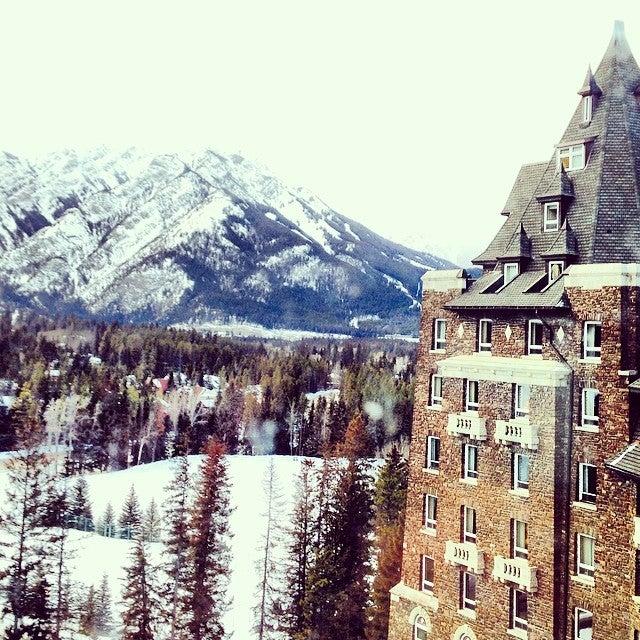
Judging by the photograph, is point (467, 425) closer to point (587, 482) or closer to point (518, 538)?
point (518, 538)

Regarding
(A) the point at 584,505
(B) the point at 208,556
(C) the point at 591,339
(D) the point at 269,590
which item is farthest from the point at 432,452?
(D) the point at 269,590

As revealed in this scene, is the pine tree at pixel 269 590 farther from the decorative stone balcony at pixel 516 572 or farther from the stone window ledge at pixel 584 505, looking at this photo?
the stone window ledge at pixel 584 505

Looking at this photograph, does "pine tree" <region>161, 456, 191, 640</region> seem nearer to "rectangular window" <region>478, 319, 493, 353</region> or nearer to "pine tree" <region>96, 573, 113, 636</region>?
"pine tree" <region>96, 573, 113, 636</region>

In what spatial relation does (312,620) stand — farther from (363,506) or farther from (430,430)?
(430,430)

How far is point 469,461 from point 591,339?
6338 mm

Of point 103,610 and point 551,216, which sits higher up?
point 551,216

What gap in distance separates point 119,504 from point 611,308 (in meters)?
37.1

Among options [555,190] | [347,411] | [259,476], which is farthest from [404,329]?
[555,190]

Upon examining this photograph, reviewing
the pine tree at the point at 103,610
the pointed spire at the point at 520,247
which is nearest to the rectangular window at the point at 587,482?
the pointed spire at the point at 520,247

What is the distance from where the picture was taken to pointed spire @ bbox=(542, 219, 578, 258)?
72.4 ft

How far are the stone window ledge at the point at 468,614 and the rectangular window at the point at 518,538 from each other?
112 inches

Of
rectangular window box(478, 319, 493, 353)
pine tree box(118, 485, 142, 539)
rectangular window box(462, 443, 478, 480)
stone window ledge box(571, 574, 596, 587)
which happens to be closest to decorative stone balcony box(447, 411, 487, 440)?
rectangular window box(462, 443, 478, 480)

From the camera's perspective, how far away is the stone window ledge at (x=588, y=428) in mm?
20750

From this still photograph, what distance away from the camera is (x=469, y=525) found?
24.0m
